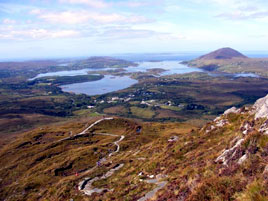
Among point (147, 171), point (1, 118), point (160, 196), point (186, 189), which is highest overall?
point (186, 189)

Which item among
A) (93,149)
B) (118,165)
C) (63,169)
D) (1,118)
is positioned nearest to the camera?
(118,165)

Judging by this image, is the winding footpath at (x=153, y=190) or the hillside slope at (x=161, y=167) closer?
the hillside slope at (x=161, y=167)

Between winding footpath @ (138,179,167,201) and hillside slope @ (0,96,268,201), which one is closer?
hillside slope @ (0,96,268,201)

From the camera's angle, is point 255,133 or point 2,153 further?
point 2,153

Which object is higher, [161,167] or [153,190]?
[153,190]

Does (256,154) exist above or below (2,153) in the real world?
above

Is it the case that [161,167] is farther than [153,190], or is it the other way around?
[161,167]

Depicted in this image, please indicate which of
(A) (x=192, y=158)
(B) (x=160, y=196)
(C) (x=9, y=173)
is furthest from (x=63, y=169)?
(B) (x=160, y=196)

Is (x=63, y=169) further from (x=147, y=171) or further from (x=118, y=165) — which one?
(x=147, y=171)
